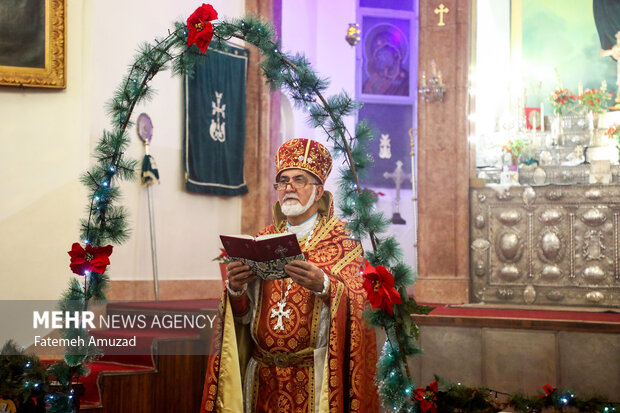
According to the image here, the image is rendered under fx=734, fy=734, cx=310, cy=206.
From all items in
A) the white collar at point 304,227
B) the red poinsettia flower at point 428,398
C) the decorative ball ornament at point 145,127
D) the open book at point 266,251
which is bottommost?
the red poinsettia flower at point 428,398

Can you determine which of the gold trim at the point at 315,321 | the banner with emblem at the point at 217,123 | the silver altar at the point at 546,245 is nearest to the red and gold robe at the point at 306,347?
the gold trim at the point at 315,321

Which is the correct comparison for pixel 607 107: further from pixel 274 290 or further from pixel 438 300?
pixel 274 290

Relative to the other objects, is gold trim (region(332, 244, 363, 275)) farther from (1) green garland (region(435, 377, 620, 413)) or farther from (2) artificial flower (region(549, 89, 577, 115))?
(2) artificial flower (region(549, 89, 577, 115))

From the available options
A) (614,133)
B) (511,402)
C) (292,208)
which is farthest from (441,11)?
(292,208)

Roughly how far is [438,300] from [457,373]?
71.7 inches

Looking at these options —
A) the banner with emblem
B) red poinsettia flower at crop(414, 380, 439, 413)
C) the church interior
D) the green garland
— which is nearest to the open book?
the church interior

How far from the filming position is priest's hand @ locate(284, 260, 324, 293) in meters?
3.62

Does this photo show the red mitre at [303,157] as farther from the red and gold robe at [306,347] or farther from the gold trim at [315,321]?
the gold trim at [315,321]

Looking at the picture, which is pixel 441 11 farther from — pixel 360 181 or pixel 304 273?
pixel 304 273

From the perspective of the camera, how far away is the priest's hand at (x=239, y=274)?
3.72 m

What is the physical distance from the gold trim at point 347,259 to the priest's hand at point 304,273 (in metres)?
0.33

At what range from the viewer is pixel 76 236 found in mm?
7203

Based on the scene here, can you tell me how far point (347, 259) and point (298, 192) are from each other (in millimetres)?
464

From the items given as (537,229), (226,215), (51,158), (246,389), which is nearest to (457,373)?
(537,229)
